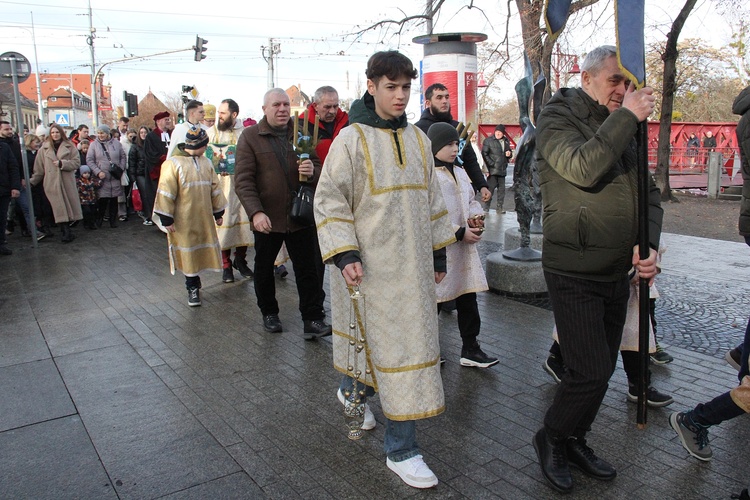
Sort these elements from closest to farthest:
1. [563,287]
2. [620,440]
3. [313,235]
Result: [563,287] < [620,440] < [313,235]

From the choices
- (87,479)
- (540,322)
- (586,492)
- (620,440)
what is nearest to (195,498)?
(87,479)

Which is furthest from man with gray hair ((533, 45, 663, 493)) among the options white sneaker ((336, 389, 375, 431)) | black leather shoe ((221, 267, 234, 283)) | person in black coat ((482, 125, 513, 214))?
person in black coat ((482, 125, 513, 214))

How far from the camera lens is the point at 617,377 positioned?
441cm

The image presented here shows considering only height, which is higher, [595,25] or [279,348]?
[595,25]

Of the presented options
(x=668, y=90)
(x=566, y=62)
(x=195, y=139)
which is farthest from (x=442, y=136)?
(x=566, y=62)

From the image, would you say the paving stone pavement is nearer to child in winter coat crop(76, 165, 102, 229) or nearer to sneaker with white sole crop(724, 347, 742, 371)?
sneaker with white sole crop(724, 347, 742, 371)

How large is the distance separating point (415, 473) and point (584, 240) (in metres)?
1.31

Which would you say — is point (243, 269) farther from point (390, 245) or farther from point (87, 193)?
point (87, 193)

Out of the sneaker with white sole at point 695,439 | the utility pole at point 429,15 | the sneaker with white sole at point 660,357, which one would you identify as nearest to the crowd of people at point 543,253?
the sneaker with white sole at point 695,439

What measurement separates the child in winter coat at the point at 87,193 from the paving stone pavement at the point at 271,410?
18.9ft

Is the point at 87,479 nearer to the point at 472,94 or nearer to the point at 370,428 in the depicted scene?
the point at 370,428

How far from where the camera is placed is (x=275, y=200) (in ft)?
18.3

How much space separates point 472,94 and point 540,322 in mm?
6687

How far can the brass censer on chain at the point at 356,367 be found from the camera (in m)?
3.17
